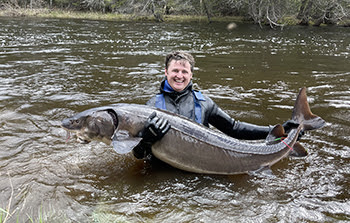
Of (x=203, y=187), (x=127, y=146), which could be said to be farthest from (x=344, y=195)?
(x=127, y=146)

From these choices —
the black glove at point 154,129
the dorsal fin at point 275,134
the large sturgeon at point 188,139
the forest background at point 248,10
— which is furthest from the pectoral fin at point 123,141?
the forest background at point 248,10

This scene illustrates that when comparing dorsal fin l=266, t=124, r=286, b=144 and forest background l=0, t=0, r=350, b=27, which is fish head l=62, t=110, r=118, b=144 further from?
forest background l=0, t=0, r=350, b=27

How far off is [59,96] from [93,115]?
4.18 metres

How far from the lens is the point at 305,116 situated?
3.86m

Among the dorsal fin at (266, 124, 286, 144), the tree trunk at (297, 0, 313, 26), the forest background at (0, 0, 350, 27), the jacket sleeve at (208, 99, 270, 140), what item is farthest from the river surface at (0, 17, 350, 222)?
the tree trunk at (297, 0, 313, 26)

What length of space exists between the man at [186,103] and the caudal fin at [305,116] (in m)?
0.16

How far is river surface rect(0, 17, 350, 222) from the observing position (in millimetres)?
3170

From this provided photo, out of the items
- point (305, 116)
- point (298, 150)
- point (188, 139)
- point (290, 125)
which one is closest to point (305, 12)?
point (305, 116)

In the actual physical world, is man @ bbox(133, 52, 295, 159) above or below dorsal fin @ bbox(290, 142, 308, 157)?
above

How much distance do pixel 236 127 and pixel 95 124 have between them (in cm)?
209

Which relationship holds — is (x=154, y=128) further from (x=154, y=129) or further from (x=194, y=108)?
(x=194, y=108)

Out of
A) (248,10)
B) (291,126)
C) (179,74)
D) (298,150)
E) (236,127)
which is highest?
(248,10)

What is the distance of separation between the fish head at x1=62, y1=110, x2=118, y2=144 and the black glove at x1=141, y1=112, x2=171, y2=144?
42cm

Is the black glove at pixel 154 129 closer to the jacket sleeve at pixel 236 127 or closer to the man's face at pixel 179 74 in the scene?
the man's face at pixel 179 74
